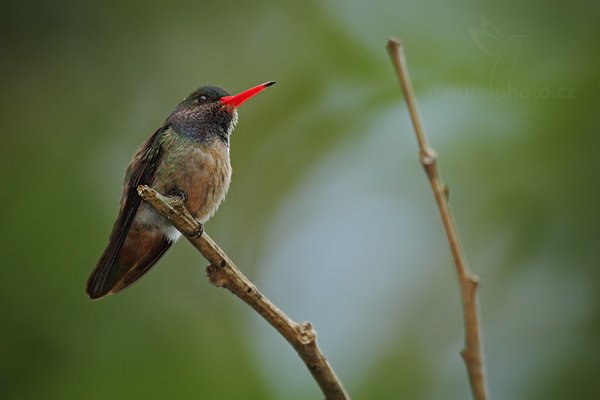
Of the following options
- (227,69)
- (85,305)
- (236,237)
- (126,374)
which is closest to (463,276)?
(126,374)

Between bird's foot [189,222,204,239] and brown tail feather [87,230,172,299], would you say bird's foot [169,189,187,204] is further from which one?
bird's foot [189,222,204,239]

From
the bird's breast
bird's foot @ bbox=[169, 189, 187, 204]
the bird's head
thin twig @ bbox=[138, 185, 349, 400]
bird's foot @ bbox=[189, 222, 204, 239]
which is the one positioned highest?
the bird's head

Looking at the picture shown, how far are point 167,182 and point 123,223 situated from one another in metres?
0.34

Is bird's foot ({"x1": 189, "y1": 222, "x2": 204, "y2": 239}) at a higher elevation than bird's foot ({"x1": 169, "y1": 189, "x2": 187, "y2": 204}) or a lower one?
lower

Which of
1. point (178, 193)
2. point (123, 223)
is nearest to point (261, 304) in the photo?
point (123, 223)

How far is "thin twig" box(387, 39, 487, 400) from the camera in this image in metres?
1.38

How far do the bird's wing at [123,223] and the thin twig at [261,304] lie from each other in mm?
741

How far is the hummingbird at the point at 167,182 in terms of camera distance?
11.1 feet

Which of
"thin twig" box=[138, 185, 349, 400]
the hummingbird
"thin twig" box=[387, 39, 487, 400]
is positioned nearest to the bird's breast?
the hummingbird

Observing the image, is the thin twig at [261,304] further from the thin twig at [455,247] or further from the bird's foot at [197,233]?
the thin twig at [455,247]

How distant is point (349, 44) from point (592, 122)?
7.29ft

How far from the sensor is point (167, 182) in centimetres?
340

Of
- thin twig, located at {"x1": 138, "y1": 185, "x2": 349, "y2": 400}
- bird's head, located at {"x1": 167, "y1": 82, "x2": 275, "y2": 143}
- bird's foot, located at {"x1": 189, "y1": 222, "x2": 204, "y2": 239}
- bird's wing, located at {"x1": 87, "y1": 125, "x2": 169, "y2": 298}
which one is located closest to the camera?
thin twig, located at {"x1": 138, "y1": 185, "x2": 349, "y2": 400}

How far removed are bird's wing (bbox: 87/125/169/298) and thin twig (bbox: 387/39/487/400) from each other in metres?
2.03
